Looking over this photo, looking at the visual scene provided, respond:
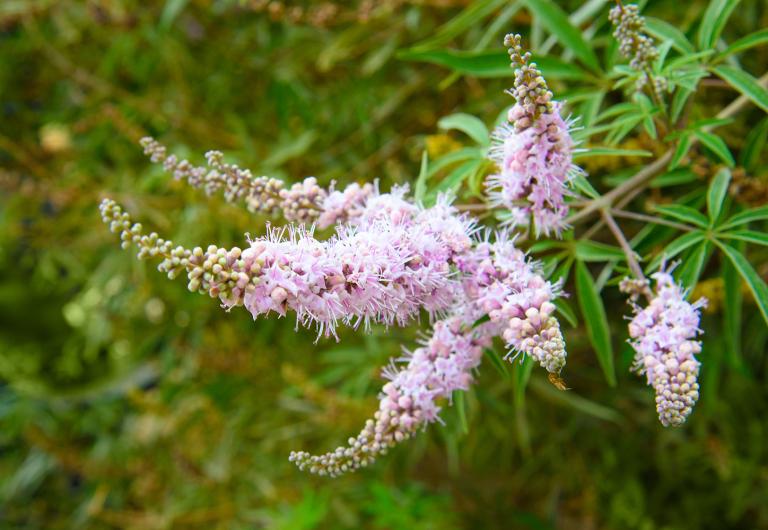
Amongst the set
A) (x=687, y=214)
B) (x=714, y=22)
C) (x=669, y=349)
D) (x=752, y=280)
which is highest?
(x=714, y=22)

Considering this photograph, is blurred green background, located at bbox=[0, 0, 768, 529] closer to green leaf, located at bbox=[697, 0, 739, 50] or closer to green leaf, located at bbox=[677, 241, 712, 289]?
green leaf, located at bbox=[697, 0, 739, 50]

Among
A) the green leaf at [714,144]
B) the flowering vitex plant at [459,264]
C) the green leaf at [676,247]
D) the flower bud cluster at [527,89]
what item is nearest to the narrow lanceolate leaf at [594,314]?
the flowering vitex plant at [459,264]

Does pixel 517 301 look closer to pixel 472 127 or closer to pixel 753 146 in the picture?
pixel 472 127

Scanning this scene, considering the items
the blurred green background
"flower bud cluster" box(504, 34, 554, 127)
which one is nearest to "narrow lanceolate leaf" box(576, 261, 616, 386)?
"flower bud cluster" box(504, 34, 554, 127)

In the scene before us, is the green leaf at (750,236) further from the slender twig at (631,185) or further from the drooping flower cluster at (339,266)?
the drooping flower cluster at (339,266)

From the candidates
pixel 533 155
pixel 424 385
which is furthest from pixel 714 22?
pixel 424 385

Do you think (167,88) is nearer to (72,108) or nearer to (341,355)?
(72,108)
